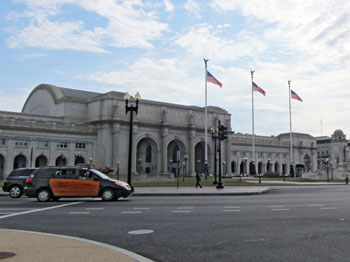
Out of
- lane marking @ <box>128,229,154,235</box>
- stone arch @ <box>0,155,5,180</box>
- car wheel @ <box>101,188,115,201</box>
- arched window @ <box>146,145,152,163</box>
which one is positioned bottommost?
lane marking @ <box>128,229,154,235</box>

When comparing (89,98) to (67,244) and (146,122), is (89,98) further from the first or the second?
(67,244)

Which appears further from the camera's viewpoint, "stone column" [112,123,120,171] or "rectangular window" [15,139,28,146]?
"stone column" [112,123,120,171]

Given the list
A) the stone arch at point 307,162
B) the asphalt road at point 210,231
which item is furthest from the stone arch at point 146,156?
the asphalt road at point 210,231

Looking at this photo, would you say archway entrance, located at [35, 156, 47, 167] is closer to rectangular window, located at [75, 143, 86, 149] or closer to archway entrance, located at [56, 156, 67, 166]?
archway entrance, located at [56, 156, 67, 166]

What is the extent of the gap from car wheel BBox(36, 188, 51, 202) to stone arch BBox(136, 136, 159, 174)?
221 feet

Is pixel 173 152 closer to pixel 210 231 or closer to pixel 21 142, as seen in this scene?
pixel 21 142

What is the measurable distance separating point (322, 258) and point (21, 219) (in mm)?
9535

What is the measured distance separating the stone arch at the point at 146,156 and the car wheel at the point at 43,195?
221ft

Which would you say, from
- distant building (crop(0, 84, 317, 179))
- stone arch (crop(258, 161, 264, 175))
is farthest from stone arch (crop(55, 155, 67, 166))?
stone arch (crop(258, 161, 264, 175))

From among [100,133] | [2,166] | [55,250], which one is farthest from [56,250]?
[100,133]

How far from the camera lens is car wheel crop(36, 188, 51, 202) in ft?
61.7

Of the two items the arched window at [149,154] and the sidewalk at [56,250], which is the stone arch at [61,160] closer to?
the arched window at [149,154]

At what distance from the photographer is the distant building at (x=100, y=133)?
71.5 m

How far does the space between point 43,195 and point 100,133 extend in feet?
207
